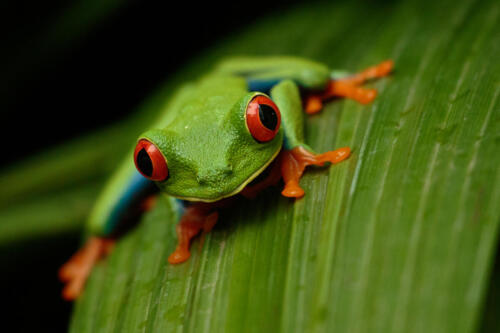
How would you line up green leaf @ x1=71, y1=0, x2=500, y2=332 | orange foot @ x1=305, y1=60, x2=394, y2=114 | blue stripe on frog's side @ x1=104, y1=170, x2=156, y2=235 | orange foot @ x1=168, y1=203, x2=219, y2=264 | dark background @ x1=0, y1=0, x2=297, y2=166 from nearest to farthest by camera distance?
green leaf @ x1=71, y1=0, x2=500, y2=332, orange foot @ x1=168, y1=203, x2=219, y2=264, orange foot @ x1=305, y1=60, x2=394, y2=114, blue stripe on frog's side @ x1=104, y1=170, x2=156, y2=235, dark background @ x1=0, y1=0, x2=297, y2=166

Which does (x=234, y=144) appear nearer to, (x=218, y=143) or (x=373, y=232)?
(x=218, y=143)

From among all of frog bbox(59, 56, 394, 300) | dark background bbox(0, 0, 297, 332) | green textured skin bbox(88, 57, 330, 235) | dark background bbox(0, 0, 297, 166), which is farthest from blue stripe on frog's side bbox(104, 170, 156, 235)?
dark background bbox(0, 0, 297, 166)

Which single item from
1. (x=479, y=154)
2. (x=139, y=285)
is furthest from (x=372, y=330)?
(x=139, y=285)

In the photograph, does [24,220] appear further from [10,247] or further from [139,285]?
[139,285]

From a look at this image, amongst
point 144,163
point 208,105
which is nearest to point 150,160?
point 144,163

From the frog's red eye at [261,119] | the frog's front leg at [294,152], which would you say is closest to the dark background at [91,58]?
the frog's front leg at [294,152]

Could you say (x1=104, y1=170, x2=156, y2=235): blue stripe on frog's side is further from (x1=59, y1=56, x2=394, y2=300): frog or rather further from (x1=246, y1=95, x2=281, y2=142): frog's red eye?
(x1=246, y1=95, x2=281, y2=142): frog's red eye

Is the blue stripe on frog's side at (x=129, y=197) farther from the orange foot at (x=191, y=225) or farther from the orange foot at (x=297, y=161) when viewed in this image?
the orange foot at (x=297, y=161)

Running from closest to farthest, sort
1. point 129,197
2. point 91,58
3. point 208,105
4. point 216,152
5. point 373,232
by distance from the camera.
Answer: point 373,232 → point 216,152 → point 208,105 → point 129,197 → point 91,58
